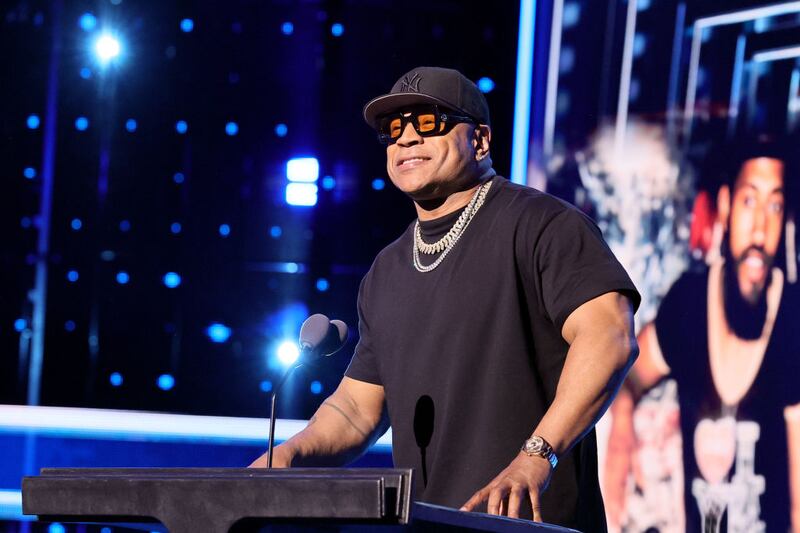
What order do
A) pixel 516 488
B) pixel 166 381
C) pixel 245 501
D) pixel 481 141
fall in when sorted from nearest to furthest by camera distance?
Answer: pixel 245 501 → pixel 516 488 → pixel 481 141 → pixel 166 381

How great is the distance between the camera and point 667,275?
11.3ft

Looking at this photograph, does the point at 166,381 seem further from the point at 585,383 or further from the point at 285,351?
the point at 585,383

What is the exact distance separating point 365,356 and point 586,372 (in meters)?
0.73

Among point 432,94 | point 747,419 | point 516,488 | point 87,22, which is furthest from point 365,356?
point 87,22

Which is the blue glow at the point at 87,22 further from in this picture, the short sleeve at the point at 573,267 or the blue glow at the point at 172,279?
the short sleeve at the point at 573,267

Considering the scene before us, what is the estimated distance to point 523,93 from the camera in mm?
3814

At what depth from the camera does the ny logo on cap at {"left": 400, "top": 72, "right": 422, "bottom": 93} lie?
94.3 inches

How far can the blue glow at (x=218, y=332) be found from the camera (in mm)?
4023

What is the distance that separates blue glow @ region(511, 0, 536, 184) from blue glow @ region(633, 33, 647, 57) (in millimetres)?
373

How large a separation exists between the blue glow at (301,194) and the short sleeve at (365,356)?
56.6 inches

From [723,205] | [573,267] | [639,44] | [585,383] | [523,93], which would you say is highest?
[639,44]

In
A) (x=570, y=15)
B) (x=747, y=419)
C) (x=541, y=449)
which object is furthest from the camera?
(x=570, y=15)

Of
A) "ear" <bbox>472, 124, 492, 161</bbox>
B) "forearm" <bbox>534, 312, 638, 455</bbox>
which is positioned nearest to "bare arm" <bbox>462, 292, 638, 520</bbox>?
"forearm" <bbox>534, 312, 638, 455</bbox>

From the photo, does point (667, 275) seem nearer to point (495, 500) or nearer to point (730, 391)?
point (730, 391)
